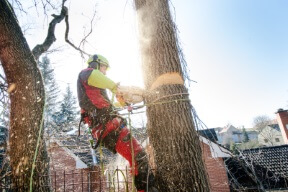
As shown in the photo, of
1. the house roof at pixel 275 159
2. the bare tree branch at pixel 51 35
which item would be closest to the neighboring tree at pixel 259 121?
the house roof at pixel 275 159

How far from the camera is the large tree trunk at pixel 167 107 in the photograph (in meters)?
1.97

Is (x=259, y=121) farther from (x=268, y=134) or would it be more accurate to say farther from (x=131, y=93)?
(x=131, y=93)

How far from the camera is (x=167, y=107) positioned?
83.6 inches

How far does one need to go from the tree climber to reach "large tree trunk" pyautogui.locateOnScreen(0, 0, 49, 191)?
3.04 feet

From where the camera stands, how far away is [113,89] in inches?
105

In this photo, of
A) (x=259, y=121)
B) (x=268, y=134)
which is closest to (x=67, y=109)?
(x=268, y=134)

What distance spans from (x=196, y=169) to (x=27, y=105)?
9.38 feet

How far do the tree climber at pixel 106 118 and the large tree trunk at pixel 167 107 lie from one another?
44 cm

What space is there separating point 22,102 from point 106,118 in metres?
1.55

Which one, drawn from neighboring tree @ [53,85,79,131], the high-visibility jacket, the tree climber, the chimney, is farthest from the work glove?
the chimney

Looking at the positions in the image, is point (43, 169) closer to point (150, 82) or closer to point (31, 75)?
point (31, 75)

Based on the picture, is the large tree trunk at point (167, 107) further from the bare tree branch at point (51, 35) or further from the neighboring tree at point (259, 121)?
the neighboring tree at point (259, 121)

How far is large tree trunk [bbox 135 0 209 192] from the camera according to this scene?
1.97 meters

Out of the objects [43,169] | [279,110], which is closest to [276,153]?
[43,169]
